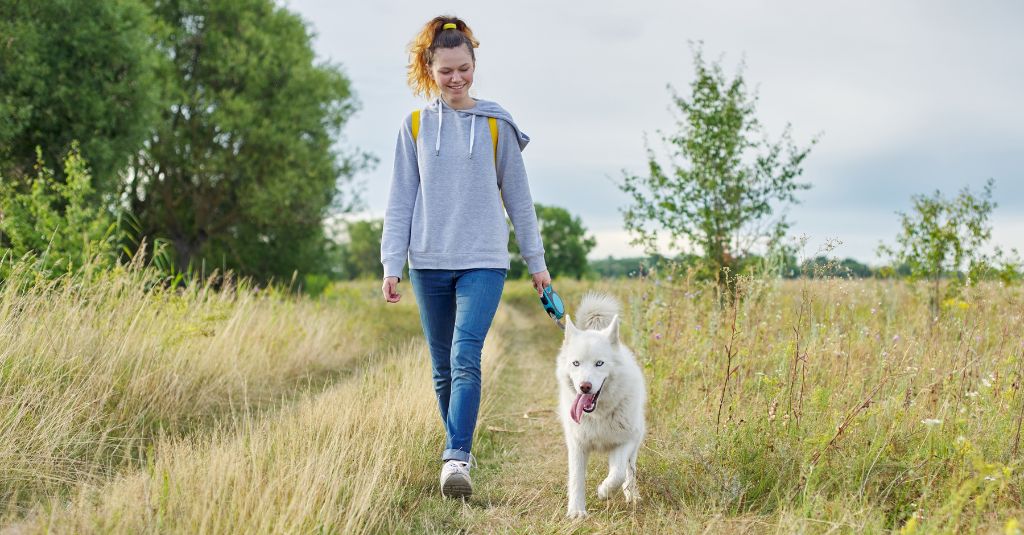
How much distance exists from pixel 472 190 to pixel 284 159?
18458 mm

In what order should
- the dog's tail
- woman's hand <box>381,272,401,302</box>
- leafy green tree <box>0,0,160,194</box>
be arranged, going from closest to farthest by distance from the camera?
woman's hand <box>381,272,401,302</box> < the dog's tail < leafy green tree <box>0,0,160,194</box>

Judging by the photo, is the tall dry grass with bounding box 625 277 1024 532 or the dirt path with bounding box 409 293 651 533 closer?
the tall dry grass with bounding box 625 277 1024 532

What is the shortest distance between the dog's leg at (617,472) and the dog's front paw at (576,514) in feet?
0.49

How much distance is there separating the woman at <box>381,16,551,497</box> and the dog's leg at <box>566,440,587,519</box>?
1.74 feet

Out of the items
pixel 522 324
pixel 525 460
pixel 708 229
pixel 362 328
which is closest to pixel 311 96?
pixel 522 324

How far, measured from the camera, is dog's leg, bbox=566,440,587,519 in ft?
11.6

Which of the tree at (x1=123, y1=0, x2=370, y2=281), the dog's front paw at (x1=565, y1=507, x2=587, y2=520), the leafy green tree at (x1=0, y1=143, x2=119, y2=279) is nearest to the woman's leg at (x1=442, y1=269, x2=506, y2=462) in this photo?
the dog's front paw at (x1=565, y1=507, x2=587, y2=520)

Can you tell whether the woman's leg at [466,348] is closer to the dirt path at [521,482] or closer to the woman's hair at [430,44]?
the dirt path at [521,482]

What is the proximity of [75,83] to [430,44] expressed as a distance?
531 inches

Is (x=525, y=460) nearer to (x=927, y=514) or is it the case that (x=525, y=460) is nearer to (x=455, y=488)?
(x=455, y=488)

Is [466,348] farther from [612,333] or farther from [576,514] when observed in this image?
[576,514]

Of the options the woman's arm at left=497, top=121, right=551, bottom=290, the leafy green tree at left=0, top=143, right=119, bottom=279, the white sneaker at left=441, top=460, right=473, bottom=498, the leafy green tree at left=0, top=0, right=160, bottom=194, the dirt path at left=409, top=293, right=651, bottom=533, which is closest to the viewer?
the dirt path at left=409, top=293, right=651, bottom=533

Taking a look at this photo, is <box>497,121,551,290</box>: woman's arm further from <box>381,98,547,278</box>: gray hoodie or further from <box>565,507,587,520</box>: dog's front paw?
<box>565,507,587,520</box>: dog's front paw

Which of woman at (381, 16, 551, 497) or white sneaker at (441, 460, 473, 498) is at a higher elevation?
woman at (381, 16, 551, 497)
